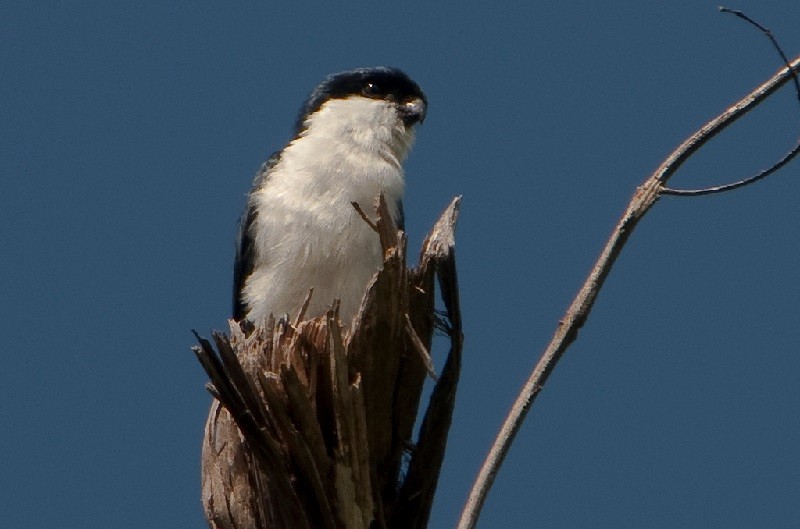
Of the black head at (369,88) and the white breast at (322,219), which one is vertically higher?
the black head at (369,88)

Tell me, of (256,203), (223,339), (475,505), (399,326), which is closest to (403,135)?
(256,203)

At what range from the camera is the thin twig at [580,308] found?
4.12 m

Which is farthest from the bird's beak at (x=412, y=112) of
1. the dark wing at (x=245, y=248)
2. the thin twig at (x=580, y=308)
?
the thin twig at (x=580, y=308)

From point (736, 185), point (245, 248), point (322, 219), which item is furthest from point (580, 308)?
point (245, 248)

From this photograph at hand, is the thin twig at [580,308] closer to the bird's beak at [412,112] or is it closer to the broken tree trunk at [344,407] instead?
the broken tree trunk at [344,407]

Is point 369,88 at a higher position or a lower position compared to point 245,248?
higher

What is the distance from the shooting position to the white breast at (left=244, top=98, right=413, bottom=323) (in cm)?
696

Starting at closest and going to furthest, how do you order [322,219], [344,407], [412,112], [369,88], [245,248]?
1. [344,407]
2. [322,219]
3. [245,248]
4. [412,112]
5. [369,88]

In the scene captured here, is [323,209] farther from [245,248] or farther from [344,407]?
[344,407]

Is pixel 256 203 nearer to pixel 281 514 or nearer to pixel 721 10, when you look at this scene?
pixel 281 514

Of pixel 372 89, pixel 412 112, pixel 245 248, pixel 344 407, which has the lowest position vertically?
pixel 344 407

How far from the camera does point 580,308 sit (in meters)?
4.18

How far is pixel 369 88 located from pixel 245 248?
4.79 ft

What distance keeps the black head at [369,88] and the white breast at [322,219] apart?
50 centimetres
